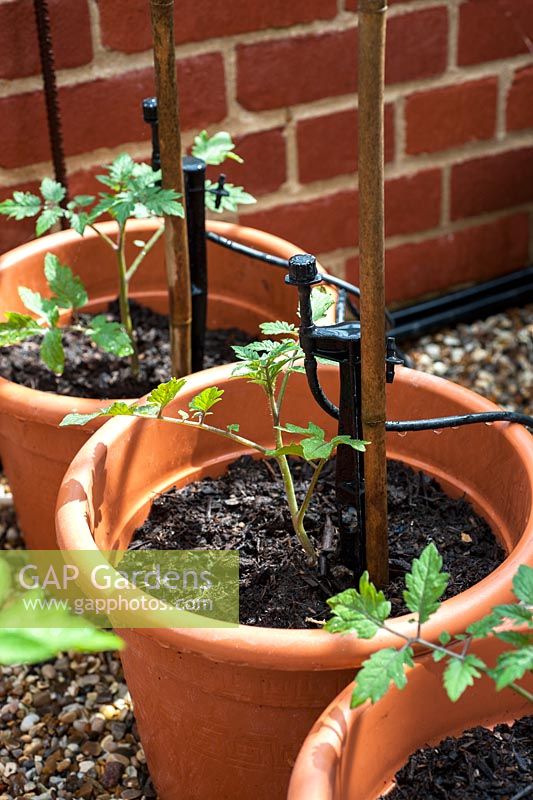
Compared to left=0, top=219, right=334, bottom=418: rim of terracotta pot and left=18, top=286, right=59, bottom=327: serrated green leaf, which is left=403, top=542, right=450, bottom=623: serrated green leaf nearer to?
left=0, top=219, right=334, bottom=418: rim of terracotta pot

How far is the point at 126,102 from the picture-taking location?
68.1 inches

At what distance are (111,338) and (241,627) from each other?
56cm

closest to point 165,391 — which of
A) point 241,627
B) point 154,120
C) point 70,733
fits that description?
point 241,627

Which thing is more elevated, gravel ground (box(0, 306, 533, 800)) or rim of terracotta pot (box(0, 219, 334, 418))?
rim of terracotta pot (box(0, 219, 334, 418))

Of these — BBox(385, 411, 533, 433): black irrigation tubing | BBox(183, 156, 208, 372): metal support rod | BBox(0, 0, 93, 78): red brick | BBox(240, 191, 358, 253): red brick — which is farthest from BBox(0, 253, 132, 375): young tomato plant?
BBox(240, 191, 358, 253): red brick

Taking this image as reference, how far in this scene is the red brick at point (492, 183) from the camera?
7.06ft

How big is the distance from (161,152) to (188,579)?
20.2 inches

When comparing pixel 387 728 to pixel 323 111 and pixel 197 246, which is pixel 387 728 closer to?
pixel 197 246

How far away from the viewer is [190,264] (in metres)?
1.46

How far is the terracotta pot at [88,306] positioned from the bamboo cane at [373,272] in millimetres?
396

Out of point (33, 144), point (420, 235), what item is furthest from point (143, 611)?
point (420, 235)

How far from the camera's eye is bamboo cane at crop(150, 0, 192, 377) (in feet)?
3.97

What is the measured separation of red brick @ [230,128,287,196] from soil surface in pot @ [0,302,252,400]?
0.36 meters

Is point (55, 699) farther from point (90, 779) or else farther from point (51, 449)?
point (51, 449)
